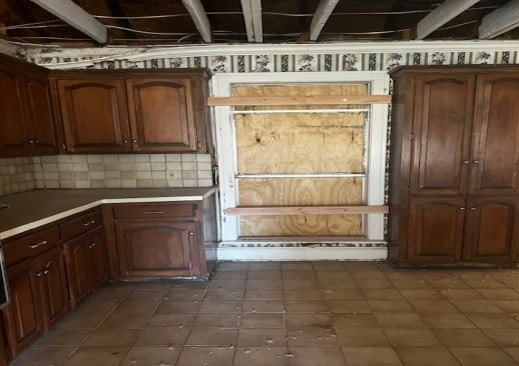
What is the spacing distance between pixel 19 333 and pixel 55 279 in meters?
0.38

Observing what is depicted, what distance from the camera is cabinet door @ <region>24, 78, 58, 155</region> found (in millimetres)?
2672

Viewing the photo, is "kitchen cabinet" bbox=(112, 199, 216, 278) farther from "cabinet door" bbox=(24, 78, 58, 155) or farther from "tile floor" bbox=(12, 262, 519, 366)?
"cabinet door" bbox=(24, 78, 58, 155)

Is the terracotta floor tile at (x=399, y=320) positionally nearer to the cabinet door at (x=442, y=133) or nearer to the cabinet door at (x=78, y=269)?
the cabinet door at (x=442, y=133)

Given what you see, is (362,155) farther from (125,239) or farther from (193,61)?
(125,239)

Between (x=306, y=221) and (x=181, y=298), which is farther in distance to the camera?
(x=306, y=221)

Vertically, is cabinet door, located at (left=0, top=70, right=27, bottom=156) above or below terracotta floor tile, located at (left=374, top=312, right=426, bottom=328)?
above

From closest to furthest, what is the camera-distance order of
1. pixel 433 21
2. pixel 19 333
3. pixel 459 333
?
pixel 19 333, pixel 459 333, pixel 433 21

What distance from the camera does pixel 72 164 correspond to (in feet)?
10.7

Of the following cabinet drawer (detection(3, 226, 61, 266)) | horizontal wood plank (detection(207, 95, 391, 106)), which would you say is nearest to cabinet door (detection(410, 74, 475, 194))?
horizontal wood plank (detection(207, 95, 391, 106))

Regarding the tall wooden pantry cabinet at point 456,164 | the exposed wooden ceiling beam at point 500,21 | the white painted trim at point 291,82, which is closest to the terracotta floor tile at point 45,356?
the white painted trim at point 291,82

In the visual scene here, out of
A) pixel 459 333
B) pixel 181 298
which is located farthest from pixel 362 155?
pixel 181 298

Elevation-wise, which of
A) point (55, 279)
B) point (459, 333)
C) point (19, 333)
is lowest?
point (459, 333)

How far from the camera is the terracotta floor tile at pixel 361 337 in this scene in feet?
6.65

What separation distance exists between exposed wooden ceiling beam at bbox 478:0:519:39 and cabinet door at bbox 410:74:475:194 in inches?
16.6
